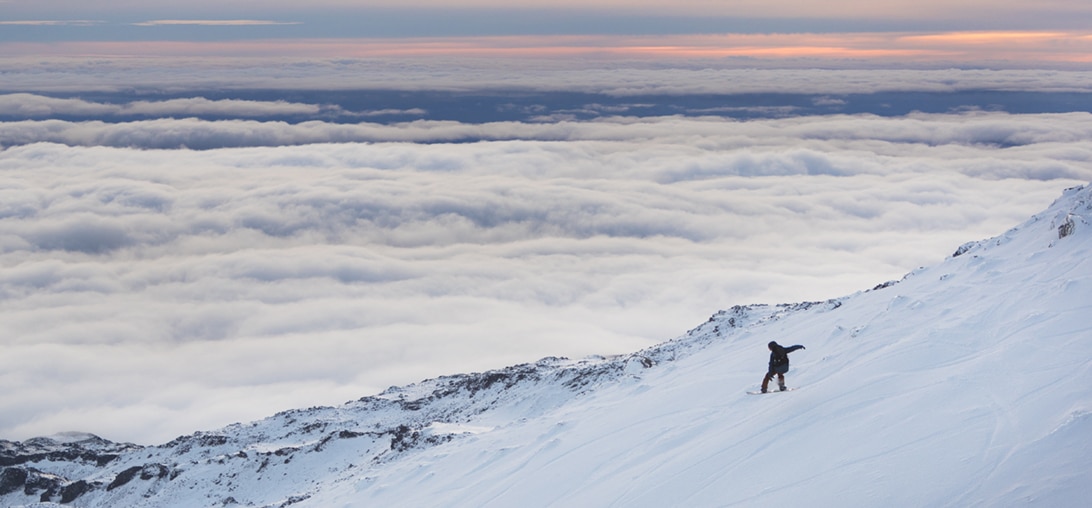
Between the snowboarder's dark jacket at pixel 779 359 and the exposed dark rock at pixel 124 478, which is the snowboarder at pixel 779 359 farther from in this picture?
the exposed dark rock at pixel 124 478

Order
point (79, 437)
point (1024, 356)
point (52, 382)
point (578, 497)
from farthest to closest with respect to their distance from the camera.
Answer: point (52, 382) → point (79, 437) → point (578, 497) → point (1024, 356)

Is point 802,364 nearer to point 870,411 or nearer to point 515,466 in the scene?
point 870,411

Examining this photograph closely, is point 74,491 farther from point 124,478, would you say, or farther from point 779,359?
point 779,359

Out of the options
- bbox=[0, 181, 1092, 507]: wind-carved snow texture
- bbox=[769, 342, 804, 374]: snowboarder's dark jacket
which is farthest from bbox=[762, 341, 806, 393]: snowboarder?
bbox=[0, 181, 1092, 507]: wind-carved snow texture

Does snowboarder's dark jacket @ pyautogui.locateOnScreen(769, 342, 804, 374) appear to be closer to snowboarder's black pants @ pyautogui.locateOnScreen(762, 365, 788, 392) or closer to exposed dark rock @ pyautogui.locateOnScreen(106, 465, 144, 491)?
snowboarder's black pants @ pyautogui.locateOnScreen(762, 365, 788, 392)

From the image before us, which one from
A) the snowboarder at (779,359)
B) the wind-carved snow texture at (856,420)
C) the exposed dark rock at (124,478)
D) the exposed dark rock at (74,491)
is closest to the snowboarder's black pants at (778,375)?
the snowboarder at (779,359)

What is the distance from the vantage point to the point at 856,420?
1560 cm

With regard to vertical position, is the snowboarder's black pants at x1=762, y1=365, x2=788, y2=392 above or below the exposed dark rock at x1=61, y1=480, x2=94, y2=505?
above

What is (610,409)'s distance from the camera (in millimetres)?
25625

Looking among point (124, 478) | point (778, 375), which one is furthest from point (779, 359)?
point (124, 478)

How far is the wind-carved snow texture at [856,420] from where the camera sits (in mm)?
12602

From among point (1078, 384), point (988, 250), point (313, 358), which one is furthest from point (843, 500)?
point (313, 358)

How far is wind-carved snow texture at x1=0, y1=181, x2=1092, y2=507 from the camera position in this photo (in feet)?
41.3

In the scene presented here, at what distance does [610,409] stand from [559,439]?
2.85m
